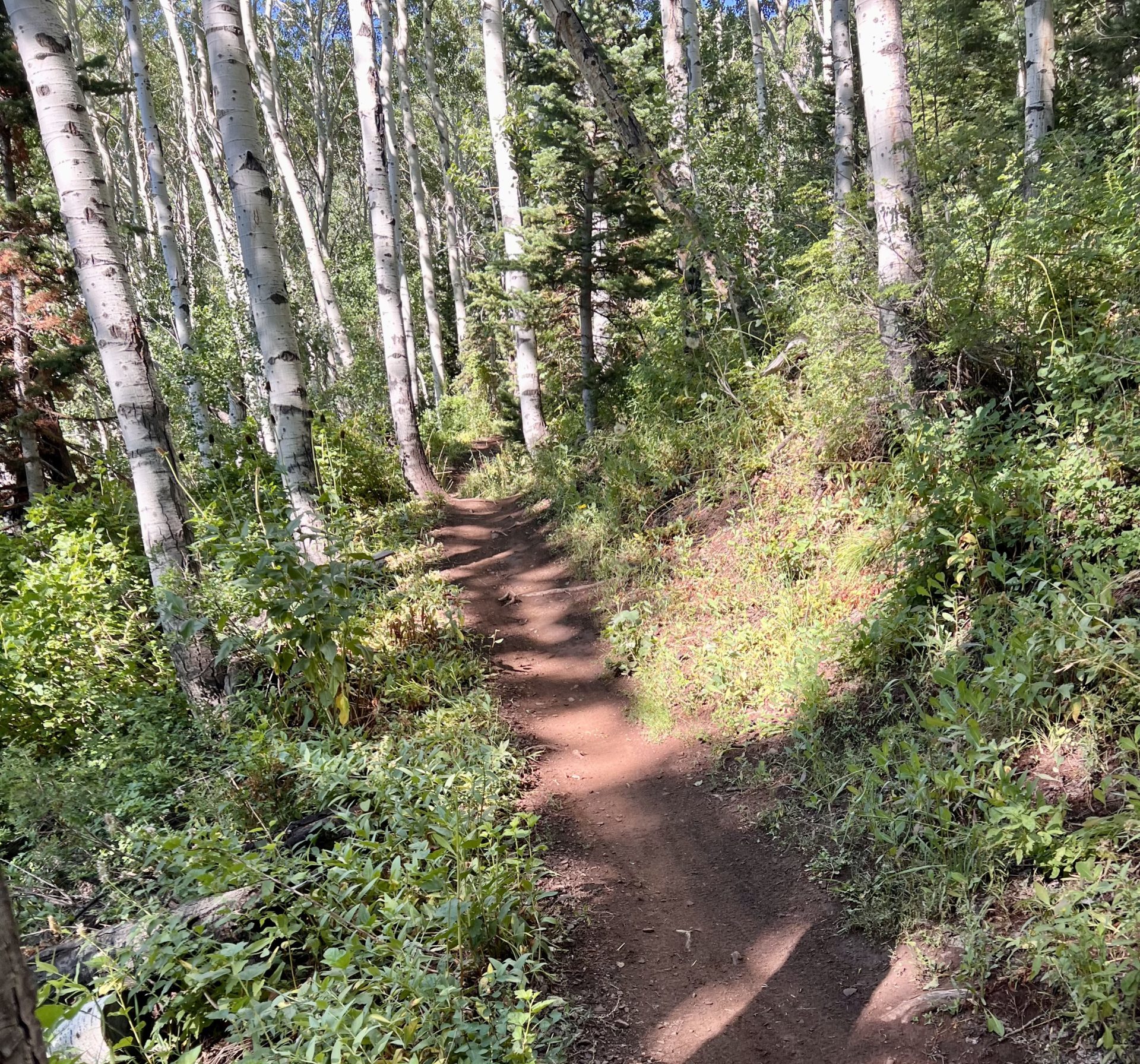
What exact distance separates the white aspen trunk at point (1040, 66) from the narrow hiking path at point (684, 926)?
10443 millimetres

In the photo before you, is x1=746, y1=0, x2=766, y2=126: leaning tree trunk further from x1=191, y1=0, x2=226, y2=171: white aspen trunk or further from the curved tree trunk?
the curved tree trunk

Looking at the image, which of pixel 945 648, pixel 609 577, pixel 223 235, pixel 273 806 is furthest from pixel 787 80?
pixel 273 806

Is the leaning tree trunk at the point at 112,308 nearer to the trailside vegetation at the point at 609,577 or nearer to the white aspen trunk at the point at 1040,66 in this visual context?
the trailside vegetation at the point at 609,577

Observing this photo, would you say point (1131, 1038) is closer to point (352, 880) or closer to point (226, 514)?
point (352, 880)

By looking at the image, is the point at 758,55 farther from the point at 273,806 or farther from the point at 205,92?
the point at 273,806

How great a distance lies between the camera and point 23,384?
8.45 metres

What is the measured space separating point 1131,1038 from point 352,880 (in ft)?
9.76

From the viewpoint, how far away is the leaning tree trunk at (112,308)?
16.8 ft

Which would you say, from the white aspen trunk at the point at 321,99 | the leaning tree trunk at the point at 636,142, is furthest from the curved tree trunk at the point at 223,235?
the leaning tree trunk at the point at 636,142

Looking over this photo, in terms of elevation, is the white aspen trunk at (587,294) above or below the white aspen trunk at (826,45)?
below

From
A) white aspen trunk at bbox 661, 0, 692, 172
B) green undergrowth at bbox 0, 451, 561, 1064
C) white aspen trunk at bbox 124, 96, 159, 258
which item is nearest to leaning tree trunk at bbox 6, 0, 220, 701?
green undergrowth at bbox 0, 451, 561, 1064

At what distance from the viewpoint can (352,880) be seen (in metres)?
3.33

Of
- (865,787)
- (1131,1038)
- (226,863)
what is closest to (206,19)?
(226,863)

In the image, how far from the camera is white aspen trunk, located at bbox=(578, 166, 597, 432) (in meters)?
10.3
